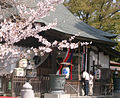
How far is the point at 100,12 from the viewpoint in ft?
89.9

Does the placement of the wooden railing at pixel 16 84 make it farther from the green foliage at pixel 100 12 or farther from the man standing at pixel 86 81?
the green foliage at pixel 100 12

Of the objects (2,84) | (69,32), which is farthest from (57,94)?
(69,32)

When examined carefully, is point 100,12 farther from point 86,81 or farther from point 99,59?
point 86,81

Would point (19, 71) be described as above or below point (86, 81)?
above

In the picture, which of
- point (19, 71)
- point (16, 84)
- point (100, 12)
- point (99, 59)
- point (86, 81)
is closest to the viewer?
point (16, 84)

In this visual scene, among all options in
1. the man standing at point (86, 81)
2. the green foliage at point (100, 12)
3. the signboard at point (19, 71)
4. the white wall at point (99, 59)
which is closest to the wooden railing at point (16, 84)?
the signboard at point (19, 71)

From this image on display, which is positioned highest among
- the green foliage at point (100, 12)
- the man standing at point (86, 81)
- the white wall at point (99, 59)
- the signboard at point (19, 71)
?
the green foliage at point (100, 12)

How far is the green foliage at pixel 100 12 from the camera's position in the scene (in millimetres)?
26953

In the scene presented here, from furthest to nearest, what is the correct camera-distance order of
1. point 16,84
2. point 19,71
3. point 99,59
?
point 99,59
point 19,71
point 16,84

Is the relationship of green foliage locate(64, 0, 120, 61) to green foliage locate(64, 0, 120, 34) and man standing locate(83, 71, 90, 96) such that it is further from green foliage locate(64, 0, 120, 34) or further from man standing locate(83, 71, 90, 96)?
man standing locate(83, 71, 90, 96)

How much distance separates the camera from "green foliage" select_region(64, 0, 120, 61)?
26953mm

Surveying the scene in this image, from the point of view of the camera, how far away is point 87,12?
27984 mm

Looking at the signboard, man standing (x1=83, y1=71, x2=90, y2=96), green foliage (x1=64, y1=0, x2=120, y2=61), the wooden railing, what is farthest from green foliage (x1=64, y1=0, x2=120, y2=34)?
the wooden railing

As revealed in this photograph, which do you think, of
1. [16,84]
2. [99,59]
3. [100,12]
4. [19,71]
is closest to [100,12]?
[100,12]
